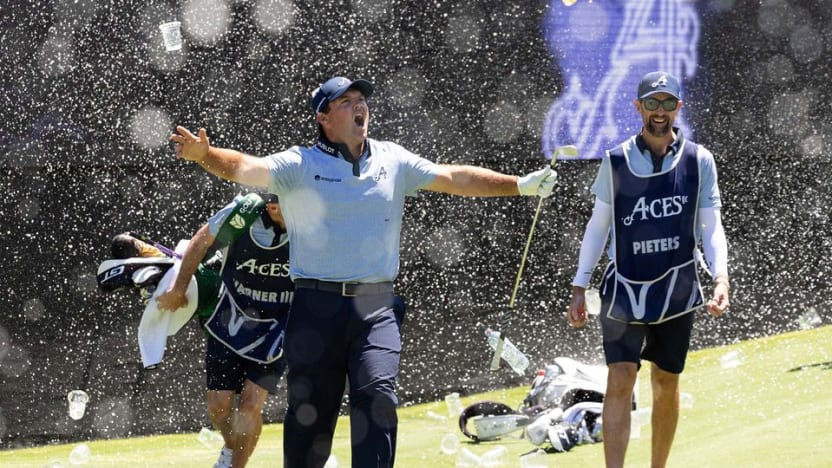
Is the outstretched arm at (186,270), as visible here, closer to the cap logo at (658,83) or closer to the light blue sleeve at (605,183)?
the light blue sleeve at (605,183)

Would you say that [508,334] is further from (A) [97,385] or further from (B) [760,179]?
(A) [97,385]

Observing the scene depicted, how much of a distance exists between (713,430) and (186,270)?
328cm

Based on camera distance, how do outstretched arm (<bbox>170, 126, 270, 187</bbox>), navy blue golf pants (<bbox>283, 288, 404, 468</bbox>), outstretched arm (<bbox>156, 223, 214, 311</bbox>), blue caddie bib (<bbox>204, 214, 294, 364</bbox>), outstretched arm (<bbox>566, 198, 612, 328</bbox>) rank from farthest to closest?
blue caddie bib (<bbox>204, 214, 294, 364</bbox>) → outstretched arm (<bbox>156, 223, 214, 311</bbox>) → outstretched arm (<bbox>566, 198, 612, 328</bbox>) → navy blue golf pants (<bbox>283, 288, 404, 468</bbox>) → outstretched arm (<bbox>170, 126, 270, 187</bbox>)

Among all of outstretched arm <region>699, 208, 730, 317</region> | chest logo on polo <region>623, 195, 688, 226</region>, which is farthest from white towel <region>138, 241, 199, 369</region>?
outstretched arm <region>699, 208, 730, 317</region>

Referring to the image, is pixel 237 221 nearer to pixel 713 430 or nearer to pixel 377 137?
pixel 713 430

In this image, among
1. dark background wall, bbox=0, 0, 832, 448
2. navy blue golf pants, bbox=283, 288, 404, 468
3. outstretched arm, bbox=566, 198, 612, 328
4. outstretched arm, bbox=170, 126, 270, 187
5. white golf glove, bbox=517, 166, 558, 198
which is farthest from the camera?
dark background wall, bbox=0, 0, 832, 448

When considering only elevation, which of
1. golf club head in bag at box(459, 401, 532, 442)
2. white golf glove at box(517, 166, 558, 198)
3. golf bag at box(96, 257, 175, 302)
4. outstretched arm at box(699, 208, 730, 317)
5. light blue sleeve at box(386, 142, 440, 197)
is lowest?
golf club head in bag at box(459, 401, 532, 442)

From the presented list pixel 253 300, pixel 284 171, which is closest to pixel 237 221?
pixel 253 300

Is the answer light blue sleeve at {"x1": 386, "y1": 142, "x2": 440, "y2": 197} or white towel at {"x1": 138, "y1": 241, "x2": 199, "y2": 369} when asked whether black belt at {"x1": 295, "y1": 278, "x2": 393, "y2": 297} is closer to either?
light blue sleeve at {"x1": 386, "y1": 142, "x2": 440, "y2": 197}

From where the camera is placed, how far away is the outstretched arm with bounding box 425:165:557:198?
5.29 metres

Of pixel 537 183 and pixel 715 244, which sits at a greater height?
pixel 537 183

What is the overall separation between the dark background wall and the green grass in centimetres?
30

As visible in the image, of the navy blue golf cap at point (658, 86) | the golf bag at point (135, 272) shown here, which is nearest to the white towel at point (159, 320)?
the golf bag at point (135, 272)

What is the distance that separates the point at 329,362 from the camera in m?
5.03
